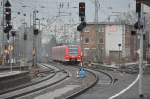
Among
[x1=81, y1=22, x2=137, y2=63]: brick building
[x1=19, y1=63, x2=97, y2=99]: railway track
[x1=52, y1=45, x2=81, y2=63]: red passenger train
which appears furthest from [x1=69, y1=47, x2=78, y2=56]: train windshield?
[x1=19, y1=63, x2=97, y2=99]: railway track

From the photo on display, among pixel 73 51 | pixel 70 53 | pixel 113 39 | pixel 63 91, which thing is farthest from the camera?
pixel 113 39

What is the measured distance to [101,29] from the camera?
116 metres

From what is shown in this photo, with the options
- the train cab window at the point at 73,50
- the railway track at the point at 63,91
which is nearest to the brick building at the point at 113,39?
the train cab window at the point at 73,50

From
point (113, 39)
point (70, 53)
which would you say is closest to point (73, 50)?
point (70, 53)

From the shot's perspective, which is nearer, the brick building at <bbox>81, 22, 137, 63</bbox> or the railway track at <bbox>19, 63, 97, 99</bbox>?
the railway track at <bbox>19, 63, 97, 99</bbox>

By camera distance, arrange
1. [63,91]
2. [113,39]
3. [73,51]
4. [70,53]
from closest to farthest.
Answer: [63,91]
[70,53]
[73,51]
[113,39]

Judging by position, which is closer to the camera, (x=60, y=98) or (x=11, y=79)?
(x=60, y=98)

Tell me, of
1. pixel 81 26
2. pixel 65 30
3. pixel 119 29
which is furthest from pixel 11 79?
pixel 119 29

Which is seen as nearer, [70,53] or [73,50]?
[70,53]

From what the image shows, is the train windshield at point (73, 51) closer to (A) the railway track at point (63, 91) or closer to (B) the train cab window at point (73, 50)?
(B) the train cab window at point (73, 50)

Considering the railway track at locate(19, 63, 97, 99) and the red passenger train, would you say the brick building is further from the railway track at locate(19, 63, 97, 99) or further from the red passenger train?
the railway track at locate(19, 63, 97, 99)

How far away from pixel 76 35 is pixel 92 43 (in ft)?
30.5

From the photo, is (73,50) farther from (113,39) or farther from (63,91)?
(63,91)

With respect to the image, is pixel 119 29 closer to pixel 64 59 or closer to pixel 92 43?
pixel 92 43
